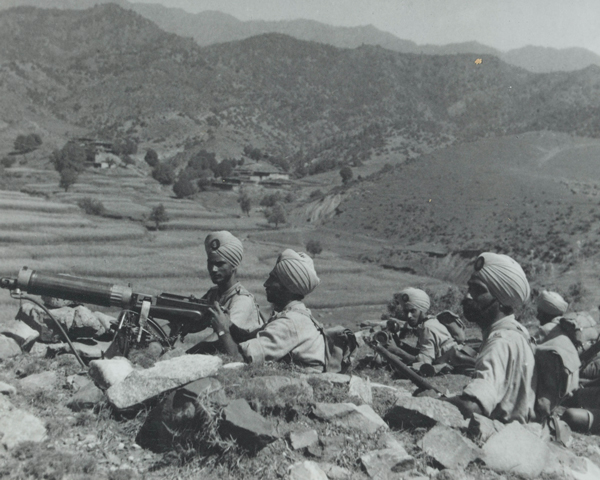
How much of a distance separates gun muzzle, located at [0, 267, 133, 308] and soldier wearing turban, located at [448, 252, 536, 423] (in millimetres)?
3067

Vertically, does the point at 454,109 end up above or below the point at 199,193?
above

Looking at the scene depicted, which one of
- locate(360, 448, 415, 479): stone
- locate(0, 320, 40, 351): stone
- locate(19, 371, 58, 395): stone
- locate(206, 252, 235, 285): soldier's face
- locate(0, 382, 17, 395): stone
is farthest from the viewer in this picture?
locate(0, 320, 40, 351): stone

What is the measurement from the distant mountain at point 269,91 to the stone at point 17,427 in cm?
9555

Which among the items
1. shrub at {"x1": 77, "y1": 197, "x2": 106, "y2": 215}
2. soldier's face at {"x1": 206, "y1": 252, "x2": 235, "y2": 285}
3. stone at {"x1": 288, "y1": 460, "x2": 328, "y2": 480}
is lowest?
shrub at {"x1": 77, "y1": 197, "x2": 106, "y2": 215}

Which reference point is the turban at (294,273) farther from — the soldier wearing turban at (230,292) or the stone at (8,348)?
the stone at (8,348)

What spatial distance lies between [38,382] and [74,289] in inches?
35.2

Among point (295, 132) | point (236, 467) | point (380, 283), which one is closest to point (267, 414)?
point (236, 467)

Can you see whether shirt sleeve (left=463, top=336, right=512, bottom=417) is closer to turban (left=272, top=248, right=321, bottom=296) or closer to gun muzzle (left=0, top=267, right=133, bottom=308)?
A: turban (left=272, top=248, right=321, bottom=296)

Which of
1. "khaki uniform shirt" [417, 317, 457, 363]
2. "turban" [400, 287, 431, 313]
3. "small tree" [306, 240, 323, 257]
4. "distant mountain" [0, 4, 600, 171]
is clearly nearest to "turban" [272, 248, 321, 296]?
"khaki uniform shirt" [417, 317, 457, 363]

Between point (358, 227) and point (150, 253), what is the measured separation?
98.2 feet

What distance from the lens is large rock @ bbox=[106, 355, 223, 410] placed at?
Answer: 12.9 ft

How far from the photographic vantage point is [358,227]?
63.3 m

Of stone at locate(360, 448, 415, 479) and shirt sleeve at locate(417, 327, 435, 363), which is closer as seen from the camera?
stone at locate(360, 448, 415, 479)

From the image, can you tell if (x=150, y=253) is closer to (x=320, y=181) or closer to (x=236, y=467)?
(x=236, y=467)
